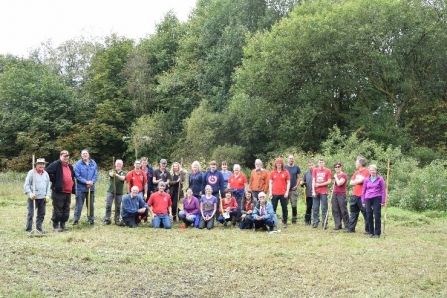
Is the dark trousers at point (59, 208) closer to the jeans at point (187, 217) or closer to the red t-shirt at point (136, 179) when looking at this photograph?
the red t-shirt at point (136, 179)

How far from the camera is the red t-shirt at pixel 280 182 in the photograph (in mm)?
13336

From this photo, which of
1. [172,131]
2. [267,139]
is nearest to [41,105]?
[172,131]

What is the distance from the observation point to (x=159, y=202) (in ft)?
42.7

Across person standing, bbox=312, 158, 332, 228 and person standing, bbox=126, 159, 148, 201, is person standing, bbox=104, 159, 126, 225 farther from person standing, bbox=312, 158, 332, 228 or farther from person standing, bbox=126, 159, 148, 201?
person standing, bbox=312, 158, 332, 228

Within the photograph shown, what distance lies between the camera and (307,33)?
28281 millimetres

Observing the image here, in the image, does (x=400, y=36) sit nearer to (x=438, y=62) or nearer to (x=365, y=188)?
(x=438, y=62)

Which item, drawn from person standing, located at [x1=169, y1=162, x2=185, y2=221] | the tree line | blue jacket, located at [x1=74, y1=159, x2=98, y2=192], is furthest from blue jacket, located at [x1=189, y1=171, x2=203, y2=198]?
the tree line

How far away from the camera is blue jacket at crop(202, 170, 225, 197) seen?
13742mm

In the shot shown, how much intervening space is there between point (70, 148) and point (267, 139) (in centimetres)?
1586

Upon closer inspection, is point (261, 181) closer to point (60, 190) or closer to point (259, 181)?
point (259, 181)

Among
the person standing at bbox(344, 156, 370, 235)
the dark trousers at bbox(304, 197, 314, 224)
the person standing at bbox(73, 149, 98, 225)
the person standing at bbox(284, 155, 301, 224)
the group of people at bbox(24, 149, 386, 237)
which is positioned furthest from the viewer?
the dark trousers at bbox(304, 197, 314, 224)

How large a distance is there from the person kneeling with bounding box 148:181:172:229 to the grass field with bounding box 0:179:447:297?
0.61m

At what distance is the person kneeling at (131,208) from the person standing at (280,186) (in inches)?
126

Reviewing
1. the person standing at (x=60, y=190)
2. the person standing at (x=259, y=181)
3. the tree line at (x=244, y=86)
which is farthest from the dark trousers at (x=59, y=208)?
the tree line at (x=244, y=86)
